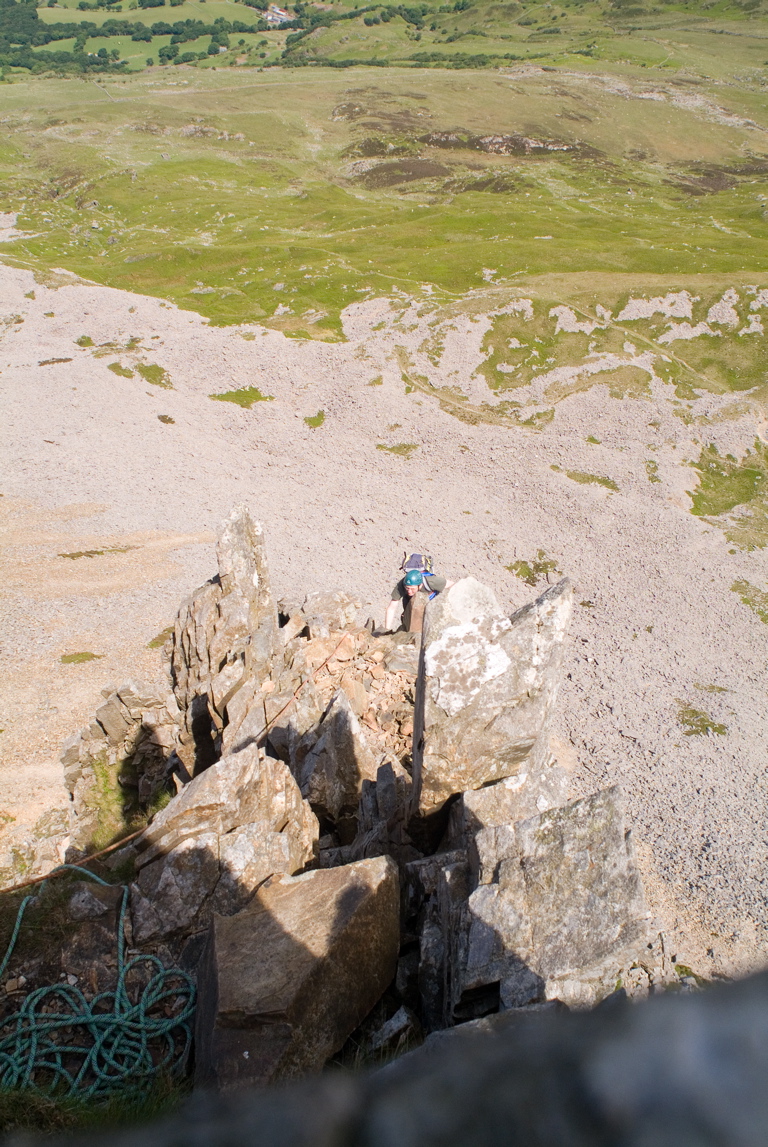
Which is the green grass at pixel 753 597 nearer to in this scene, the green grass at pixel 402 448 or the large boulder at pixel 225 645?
A: the green grass at pixel 402 448

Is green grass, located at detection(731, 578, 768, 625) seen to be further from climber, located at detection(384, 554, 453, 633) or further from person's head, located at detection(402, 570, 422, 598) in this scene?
person's head, located at detection(402, 570, 422, 598)

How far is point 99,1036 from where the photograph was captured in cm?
1038

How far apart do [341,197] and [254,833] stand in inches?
5457

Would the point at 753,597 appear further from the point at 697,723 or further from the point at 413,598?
the point at 413,598

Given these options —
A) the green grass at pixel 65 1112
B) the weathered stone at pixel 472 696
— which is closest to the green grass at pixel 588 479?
the weathered stone at pixel 472 696

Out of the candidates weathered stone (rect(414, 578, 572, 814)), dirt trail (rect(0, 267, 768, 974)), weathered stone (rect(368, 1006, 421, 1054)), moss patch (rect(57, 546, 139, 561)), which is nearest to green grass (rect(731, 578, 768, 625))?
dirt trail (rect(0, 267, 768, 974))

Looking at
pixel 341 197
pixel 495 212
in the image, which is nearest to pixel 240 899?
pixel 495 212

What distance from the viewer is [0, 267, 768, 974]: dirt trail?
2462 centimetres

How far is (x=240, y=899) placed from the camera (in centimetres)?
1248

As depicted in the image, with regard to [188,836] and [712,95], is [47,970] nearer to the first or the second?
[188,836]

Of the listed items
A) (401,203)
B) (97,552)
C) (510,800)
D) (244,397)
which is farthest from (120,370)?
(401,203)

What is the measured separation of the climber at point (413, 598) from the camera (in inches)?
1181

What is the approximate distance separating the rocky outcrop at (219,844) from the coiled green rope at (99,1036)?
1113 mm

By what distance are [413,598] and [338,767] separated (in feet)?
45.0
